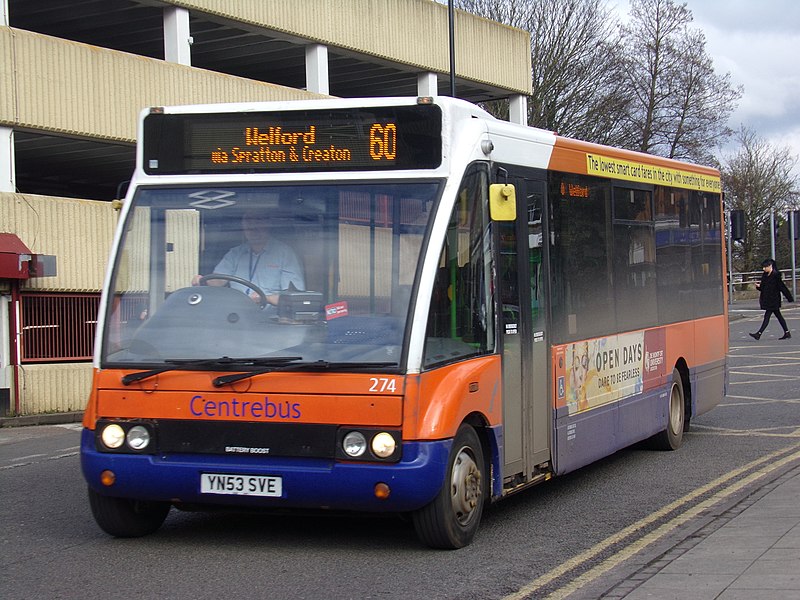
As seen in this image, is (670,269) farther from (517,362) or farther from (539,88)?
(539,88)

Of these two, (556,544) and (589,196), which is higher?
(589,196)

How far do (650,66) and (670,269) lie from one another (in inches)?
1790

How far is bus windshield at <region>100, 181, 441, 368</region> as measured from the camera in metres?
7.01

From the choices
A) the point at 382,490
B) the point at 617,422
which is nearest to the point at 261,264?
the point at 382,490

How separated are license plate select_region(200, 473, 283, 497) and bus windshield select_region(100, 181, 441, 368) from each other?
668 mm

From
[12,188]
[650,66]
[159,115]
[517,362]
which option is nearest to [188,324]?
[159,115]

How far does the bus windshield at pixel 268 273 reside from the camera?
701cm

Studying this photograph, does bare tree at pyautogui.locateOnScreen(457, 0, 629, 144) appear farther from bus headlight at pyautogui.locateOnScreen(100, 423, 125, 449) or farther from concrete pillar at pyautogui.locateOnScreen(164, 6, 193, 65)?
bus headlight at pyautogui.locateOnScreen(100, 423, 125, 449)

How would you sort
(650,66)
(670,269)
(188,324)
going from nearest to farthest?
1. (188,324)
2. (670,269)
3. (650,66)

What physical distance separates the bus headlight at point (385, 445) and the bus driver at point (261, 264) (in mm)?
1035


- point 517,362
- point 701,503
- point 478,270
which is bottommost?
point 701,503

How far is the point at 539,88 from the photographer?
4688cm

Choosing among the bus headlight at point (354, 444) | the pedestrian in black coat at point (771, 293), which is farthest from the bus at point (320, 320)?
the pedestrian in black coat at point (771, 293)

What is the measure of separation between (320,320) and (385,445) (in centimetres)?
84
